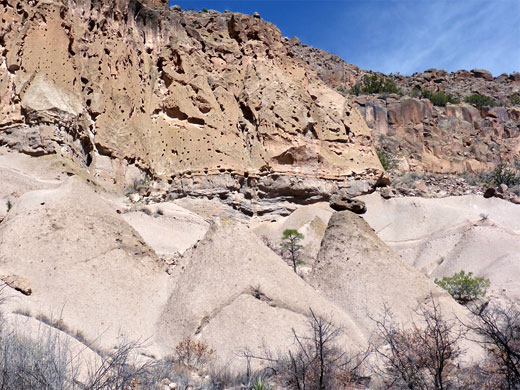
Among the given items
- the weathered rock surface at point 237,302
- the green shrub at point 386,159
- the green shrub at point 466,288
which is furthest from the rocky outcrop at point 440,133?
the weathered rock surface at point 237,302

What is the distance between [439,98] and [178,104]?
4443 centimetres

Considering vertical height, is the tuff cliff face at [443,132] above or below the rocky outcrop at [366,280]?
above

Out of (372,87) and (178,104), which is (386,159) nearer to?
(372,87)

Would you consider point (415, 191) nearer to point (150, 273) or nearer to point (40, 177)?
point (40, 177)

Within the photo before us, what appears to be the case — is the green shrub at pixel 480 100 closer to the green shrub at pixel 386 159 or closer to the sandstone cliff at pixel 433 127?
the sandstone cliff at pixel 433 127

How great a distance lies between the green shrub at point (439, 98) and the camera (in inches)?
2461

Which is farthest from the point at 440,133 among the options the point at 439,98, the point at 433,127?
the point at 439,98

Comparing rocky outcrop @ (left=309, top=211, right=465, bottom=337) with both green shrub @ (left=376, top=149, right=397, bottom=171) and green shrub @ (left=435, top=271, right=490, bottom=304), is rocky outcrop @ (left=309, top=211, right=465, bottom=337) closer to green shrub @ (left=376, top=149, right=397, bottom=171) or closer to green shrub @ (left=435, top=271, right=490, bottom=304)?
green shrub @ (left=435, top=271, right=490, bottom=304)

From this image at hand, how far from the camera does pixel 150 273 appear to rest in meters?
11.2

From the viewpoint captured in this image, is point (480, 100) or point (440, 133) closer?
point (440, 133)

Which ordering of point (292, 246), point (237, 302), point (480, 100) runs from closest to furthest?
point (237, 302), point (292, 246), point (480, 100)

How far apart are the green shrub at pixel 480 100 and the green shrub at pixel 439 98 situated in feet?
6.86

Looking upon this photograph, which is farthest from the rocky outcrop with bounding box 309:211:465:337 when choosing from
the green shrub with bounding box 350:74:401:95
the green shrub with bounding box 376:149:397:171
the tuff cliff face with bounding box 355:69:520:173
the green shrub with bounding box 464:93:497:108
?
the green shrub with bounding box 464:93:497:108

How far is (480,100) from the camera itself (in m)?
64.9
